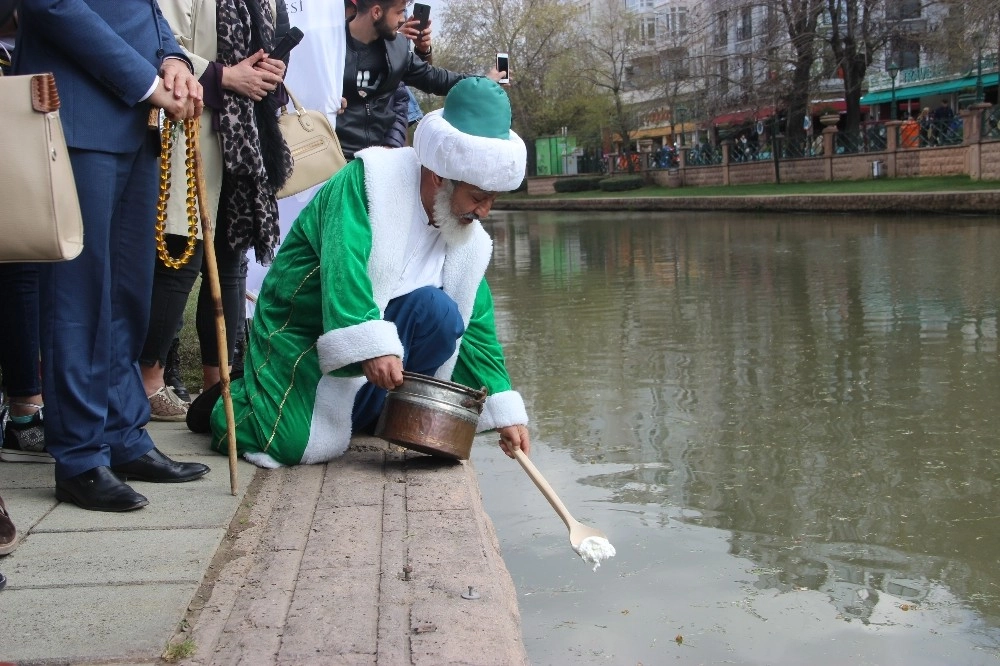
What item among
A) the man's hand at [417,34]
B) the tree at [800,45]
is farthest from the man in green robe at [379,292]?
the tree at [800,45]

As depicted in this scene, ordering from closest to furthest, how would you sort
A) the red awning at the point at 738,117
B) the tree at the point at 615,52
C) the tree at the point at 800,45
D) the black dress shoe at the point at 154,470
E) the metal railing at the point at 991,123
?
1. the black dress shoe at the point at 154,470
2. the metal railing at the point at 991,123
3. the tree at the point at 800,45
4. the red awning at the point at 738,117
5. the tree at the point at 615,52

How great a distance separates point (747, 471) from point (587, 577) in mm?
1250

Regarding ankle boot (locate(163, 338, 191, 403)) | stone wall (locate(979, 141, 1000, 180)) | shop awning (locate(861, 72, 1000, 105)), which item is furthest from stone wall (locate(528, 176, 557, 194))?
ankle boot (locate(163, 338, 191, 403))

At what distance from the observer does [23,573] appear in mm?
2525

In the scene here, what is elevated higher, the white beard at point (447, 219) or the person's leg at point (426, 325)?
the white beard at point (447, 219)

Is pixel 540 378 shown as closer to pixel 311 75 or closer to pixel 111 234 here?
pixel 311 75

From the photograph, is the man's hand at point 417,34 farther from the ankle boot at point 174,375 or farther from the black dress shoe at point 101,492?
the black dress shoe at point 101,492

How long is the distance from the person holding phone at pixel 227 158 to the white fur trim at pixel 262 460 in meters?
0.61

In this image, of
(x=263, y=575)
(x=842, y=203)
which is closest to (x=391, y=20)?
(x=263, y=575)

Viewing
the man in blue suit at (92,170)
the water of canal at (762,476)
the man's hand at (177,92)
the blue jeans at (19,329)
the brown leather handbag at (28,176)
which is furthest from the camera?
the blue jeans at (19,329)

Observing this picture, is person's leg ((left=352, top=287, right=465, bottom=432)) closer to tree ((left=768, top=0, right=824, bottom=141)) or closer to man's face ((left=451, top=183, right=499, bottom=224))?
man's face ((left=451, top=183, right=499, bottom=224))

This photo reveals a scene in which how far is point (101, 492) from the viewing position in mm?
2979

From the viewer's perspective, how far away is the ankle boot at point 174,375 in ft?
15.7

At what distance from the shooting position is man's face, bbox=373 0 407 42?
218 inches
